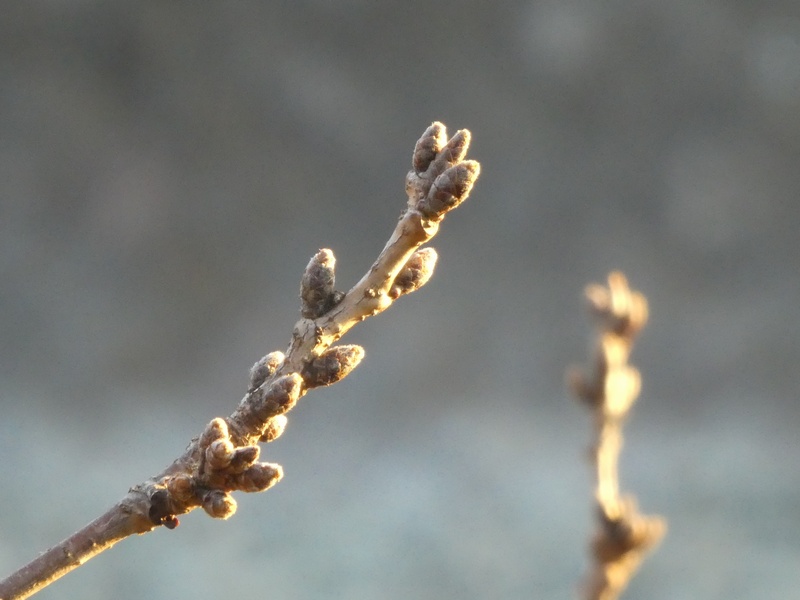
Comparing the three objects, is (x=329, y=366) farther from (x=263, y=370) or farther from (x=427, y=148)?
(x=427, y=148)

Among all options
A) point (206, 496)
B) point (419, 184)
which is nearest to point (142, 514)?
point (206, 496)

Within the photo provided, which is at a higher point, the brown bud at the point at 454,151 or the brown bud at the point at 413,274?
the brown bud at the point at 454,151

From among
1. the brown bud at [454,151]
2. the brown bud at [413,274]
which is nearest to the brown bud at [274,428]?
the brown bud at [413,274]

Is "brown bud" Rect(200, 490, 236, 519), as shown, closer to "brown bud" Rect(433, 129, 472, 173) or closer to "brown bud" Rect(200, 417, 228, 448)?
"brown bud" Rect(200, 417, 228, 448)

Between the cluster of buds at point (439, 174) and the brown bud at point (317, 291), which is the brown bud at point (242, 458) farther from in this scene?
the cluster of buds at point (439, 174)

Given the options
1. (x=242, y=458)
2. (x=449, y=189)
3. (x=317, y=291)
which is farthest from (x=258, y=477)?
(x=449, y=189)

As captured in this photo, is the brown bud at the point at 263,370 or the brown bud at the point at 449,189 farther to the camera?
the brown bud at the point at 263,370

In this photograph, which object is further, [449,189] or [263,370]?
[263,370]
